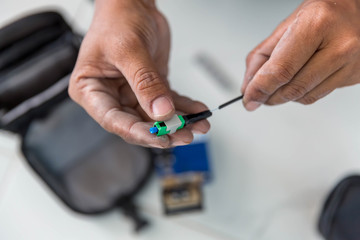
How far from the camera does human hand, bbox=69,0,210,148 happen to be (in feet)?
1.60

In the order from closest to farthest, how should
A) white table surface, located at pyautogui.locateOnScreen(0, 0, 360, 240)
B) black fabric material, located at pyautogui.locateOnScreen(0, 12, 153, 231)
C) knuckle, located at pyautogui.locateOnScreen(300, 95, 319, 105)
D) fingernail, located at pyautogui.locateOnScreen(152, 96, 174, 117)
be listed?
fingernail, located at pyautogui.locateOnScreen(152, 96, 174, 117) → knuckle, located at pyautogui.locateOnScreen(300, 95, 319, 105) → black fabric material, located at pyautogui.locateOnScreen(0, 12, 153, 231) → white table surface, located at pyautogui.locateOnScreen(0, 0, 360, 240)

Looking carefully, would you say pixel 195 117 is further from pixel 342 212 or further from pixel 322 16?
pixel 342 212

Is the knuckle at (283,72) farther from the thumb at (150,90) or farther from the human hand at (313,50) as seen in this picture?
the thumb at (150,90)

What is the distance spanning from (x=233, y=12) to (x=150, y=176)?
64 centimetres

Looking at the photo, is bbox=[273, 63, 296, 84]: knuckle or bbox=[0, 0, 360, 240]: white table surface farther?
bbox=[0, 0, 360, 240]: white table surface

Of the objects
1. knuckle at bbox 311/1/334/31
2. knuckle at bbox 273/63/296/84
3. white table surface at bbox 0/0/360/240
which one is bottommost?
white table surface at bbox 0/0/360/240

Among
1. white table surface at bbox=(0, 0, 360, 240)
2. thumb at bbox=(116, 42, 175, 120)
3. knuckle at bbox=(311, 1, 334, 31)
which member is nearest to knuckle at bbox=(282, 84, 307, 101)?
knuckle at bbox=(311, 1, 334, 31)

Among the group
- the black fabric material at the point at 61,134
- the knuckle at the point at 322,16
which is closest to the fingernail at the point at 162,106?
the knuckle at the point at 322,16

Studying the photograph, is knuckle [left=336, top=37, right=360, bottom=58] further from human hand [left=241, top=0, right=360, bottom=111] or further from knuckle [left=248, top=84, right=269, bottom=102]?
knuckle [left=248, top=84, right=269, bottom=102]

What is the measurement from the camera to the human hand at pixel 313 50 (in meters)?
0.49

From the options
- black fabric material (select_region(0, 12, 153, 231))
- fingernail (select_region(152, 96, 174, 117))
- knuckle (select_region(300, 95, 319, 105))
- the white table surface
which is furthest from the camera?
the white table surface

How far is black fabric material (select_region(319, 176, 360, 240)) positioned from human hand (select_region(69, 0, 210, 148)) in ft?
1.55

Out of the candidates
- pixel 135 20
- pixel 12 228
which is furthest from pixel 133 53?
pixel 12 228

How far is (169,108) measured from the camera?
0.48 metres
